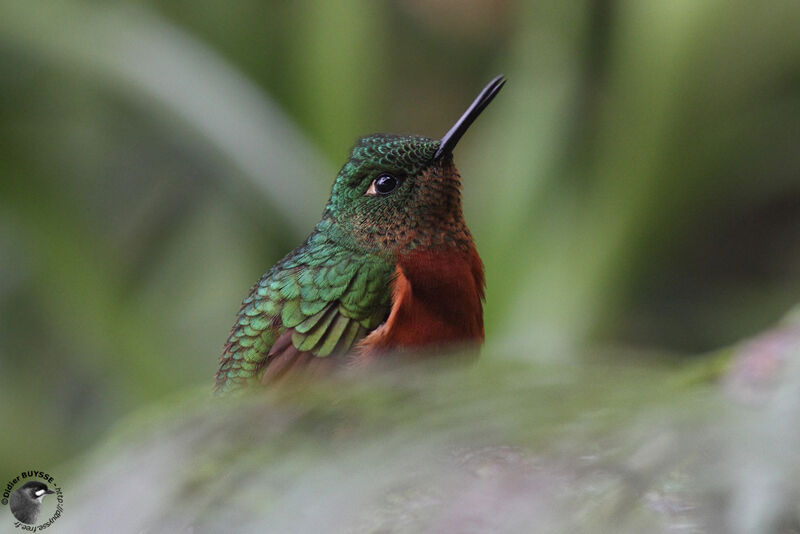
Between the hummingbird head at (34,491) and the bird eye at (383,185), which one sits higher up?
the bird eye at (383,185)


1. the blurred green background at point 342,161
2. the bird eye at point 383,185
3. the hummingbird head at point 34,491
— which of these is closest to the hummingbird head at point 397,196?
the bird eye at point 383,185

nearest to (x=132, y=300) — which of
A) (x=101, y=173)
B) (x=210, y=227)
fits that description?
(x=210, y=227)

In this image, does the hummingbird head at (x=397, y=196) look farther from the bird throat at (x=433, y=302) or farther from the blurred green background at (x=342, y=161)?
the blurred green background at (x=342, y=161)

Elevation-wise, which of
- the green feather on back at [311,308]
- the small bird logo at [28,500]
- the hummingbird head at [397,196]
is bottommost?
the small bird logo at [28,500]

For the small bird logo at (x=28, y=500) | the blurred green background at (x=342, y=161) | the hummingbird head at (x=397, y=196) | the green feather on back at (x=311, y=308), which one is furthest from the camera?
the blurred green background at (x=342, y=161)

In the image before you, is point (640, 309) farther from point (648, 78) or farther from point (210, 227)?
point (210, 227)

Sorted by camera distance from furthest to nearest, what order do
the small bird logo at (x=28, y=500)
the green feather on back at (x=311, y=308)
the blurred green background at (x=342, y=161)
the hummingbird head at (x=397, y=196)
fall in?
the blurred green background at (x=342, y=161) → the hummingbird head at (x=397, y=196) → the green feather on back at (x=311, y=308) → the small bird logo at (x=28, y=500)
